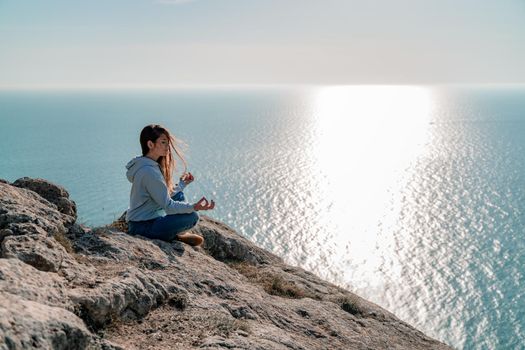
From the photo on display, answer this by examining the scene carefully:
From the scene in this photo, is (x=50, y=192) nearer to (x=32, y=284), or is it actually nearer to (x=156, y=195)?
(x=156, y=195)

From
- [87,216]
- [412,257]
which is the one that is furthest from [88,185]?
A: [412,257]

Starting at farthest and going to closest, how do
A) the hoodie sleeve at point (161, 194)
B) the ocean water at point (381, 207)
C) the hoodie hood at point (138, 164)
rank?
the ocean water at point (381, 207)
the hoodie hood at point (138, 164)
the hoodie sleeve at point (161, 194)

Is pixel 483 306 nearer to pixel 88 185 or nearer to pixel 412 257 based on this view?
pixel 412 257

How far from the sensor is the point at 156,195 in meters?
11.4

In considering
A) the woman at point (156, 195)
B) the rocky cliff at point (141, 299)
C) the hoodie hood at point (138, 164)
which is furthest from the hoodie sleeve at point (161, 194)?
the rocky cliff at point (141, 299)

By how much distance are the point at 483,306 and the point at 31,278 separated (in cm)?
6044

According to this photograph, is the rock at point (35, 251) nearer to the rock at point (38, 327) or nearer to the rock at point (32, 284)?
the rock at point (32, 284)

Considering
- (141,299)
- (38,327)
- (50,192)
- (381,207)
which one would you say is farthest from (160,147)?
(381,207)

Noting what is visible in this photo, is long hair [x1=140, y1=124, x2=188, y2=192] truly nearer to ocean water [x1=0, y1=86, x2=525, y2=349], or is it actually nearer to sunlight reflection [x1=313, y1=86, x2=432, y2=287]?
ocean water [x1=0, y1=86, x2=525, y2=349]

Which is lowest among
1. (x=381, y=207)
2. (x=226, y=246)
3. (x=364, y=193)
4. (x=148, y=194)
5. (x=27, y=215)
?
(x=381, y=207)

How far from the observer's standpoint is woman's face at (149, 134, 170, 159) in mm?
11789

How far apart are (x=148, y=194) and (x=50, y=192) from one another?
3.33m

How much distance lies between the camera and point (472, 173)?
117312 millimetres

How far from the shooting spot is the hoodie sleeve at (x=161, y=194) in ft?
37.3
